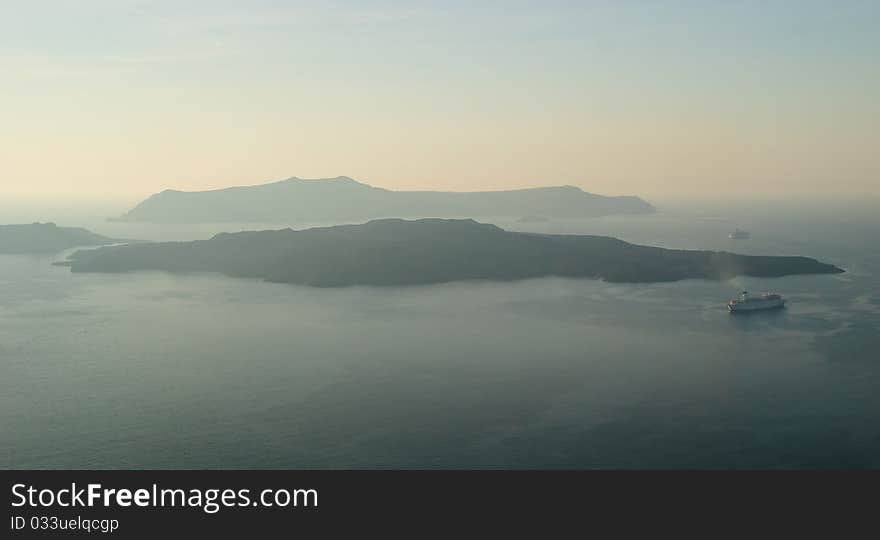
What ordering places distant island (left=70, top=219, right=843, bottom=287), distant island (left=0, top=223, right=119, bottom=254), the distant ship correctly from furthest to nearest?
1. distant island (left=0, top=223, right=119, bottom=254)
2. distant island (left=70, top=219, right=843, bottom=287)
3. the distant ship

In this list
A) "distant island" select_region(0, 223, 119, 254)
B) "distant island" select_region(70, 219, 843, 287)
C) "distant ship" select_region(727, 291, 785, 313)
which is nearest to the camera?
"distant ship" select_region(727, 291, 785, 313)

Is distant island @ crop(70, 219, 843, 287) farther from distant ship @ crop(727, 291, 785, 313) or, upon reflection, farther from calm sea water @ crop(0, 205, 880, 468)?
distant ship @ crop(727, 291, 785, 313)

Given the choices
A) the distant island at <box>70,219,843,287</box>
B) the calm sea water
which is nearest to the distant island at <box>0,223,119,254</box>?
the distant island at <box>70,219,843,287</box>

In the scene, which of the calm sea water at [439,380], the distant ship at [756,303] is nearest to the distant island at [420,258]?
the calm sea water at [439,380]

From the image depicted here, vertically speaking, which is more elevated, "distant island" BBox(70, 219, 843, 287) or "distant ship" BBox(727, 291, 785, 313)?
"distant island" BBox(70, 219, 843, 287)

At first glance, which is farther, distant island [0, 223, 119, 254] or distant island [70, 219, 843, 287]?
distant island [0, 223, 119, 254]

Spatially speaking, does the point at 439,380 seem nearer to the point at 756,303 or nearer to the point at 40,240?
the point at 756,303

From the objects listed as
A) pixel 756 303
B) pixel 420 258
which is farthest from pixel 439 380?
pixel 420 258

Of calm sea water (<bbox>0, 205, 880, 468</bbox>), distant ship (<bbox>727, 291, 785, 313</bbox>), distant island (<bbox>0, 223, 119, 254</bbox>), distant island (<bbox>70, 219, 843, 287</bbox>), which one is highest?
distant island (<bbox>0, 223, 119, 254</bbox>)
